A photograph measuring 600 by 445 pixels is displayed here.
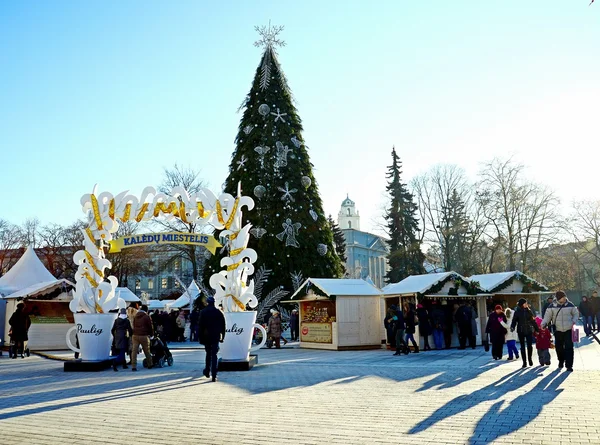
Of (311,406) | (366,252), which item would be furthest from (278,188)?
(366,252)

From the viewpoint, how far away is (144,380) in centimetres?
1203

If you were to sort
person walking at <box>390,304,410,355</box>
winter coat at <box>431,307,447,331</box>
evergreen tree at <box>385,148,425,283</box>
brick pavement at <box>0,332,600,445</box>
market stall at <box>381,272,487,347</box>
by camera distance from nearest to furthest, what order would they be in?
brick pavement at <box>0,332,600,445</box>, person walking at <box>390,304,410,355</box>, market stall at <box>381,272,487,347</box>, winter coat at <box>431,307,447,331</box>, evergreen tree at <box>385,148,425,283</box>

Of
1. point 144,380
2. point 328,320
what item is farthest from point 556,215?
point 144,380

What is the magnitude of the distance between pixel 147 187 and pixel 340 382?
8.04 metres

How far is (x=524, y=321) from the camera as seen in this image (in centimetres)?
1389

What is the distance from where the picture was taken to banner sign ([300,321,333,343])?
21531 millimetres

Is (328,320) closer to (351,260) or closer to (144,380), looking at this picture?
(144,380)

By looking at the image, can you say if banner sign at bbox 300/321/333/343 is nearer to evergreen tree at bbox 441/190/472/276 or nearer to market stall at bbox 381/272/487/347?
market stall at bbox 381/272/487/347

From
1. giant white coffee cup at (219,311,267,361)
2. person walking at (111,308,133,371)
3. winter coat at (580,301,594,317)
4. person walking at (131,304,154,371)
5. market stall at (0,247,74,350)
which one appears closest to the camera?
giant white coffee cup at (219,311,267,361)

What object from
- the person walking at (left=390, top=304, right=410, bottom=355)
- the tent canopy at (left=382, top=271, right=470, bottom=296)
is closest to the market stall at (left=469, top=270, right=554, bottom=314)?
the tent canopy at (left=382, top=271, right=470, bottom=296)

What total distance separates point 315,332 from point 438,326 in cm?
504

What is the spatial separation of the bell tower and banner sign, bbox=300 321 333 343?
319 ft

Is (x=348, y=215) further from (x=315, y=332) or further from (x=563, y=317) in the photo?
(x=563, y=317)

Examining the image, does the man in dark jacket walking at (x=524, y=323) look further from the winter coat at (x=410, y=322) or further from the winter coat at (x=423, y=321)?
the winter coat at (x=423, y=321)
